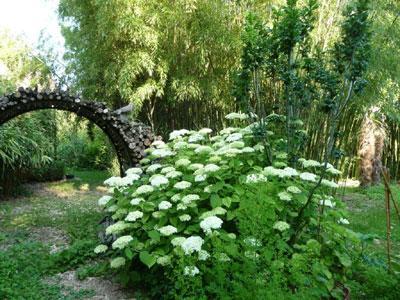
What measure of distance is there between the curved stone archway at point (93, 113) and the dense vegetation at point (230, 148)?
0.86 meters

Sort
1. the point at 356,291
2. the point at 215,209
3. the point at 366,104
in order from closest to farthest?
the point at 356,291 < the point at 215,209 < the point at 366,104

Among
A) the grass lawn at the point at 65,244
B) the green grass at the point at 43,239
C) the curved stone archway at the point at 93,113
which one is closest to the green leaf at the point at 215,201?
the grass lawn at the point at 65,244

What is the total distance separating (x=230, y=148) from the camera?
320 cm

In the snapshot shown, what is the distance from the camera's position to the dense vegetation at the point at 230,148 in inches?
92.0

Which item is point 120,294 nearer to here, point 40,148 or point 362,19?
point 362,19

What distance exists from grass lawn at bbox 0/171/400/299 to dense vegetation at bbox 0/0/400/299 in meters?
0.03

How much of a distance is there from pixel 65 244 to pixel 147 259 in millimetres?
1957

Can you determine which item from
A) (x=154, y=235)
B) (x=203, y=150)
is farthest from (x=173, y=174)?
(x=154, y=235)

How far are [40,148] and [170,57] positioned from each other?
8.94 ft

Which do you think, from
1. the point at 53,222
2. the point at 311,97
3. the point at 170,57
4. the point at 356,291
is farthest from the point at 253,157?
the point at 170,57

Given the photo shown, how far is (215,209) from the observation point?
9.10ft

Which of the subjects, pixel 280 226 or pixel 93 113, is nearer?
pixel 280 226

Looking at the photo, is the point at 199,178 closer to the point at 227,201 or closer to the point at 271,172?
the point at 227,201

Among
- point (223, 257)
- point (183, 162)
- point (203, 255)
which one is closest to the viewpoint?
point (223, 257)
